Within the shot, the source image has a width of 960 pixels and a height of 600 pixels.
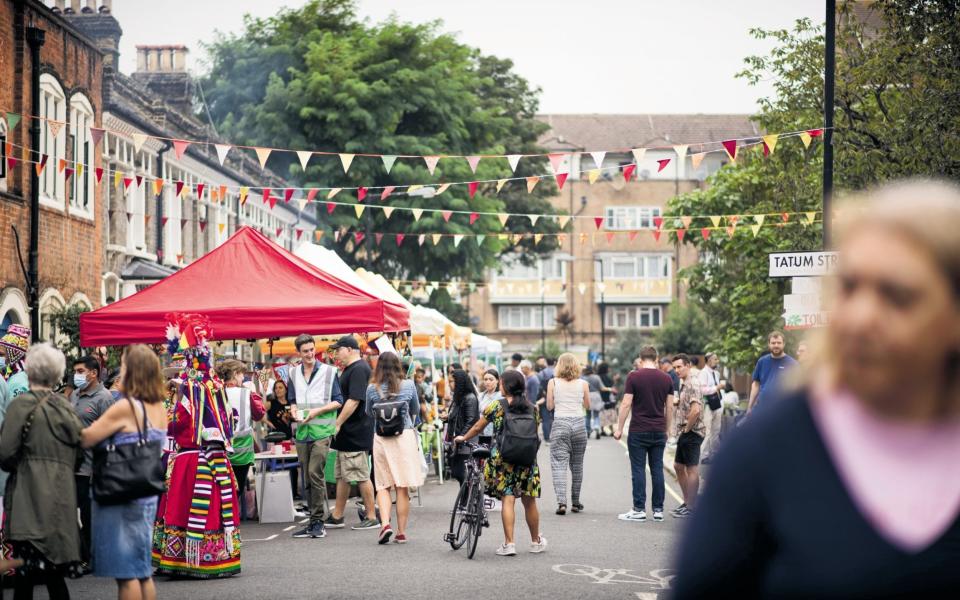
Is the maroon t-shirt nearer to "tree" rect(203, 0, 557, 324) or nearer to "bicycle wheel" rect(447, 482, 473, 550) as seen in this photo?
"bicycle wheel" rect(447, 482, 473, 550)

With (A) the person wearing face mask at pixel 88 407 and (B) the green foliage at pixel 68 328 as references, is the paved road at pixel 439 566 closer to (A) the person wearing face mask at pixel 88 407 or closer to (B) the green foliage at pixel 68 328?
(A) the person wearing face mask at pixel 88 407

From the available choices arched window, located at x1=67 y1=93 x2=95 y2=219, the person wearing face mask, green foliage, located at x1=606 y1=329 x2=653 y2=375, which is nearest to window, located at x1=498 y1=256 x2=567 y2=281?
green foliage, located at x1=606 y1=329 x2=653 y2=375

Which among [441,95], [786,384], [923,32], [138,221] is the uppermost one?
[441,95]

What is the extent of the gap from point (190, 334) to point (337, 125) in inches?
1070

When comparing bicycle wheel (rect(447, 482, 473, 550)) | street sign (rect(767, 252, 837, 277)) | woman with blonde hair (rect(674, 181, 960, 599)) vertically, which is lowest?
bicycle wheel (rect(447, 482, 473, 550))

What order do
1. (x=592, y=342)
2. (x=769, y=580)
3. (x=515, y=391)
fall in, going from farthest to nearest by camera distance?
1. (x=592, y=342)
2. (x=515, y=391)
3. (x=769, y=580)

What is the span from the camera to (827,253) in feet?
51.8

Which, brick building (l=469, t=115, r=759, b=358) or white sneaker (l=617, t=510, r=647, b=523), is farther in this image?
brick building (l=469, t=115, r=759, b=358)

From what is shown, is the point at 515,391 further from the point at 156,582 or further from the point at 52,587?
the point at 52,587

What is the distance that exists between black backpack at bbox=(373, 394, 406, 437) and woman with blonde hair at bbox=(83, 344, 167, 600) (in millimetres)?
5299

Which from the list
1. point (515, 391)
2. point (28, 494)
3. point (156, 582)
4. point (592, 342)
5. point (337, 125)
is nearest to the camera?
point (28, 494)

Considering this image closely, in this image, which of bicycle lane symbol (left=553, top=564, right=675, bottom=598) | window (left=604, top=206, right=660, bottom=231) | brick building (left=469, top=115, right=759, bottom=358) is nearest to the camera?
bicycle lane symbol (left=553, top=564, right=675, bottom=598)

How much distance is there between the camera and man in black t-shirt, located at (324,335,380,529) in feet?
44.9

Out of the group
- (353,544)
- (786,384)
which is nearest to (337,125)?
(353,544)
